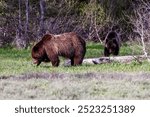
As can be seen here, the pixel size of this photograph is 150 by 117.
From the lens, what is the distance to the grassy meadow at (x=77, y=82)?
40.3 ft

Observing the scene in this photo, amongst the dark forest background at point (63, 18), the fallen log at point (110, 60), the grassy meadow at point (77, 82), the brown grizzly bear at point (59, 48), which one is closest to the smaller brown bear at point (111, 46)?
the fallen log at point (110, 60)

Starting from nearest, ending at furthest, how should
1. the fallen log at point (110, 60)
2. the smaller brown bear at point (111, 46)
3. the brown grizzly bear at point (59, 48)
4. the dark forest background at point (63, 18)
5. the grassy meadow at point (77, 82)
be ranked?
1. the grassy meadow at point (77, 82)
2. the brown grizzly bear at point (59, 48)
3. the fallen log at point (110, 60)
4. the smaller brown bear at point (111, 46)
5. the dark forest background at point (63, 18)

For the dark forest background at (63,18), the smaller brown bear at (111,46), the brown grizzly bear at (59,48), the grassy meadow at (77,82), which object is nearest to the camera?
the grassy meadow at (77,82)

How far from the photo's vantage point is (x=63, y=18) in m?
36.0

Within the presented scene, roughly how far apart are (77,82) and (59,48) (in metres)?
4.99

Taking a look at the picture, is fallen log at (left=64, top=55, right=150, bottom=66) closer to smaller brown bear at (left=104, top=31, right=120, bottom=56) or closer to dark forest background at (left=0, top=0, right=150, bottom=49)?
smaller brown bear at (left=104, top=31, right=120, bottom=56)

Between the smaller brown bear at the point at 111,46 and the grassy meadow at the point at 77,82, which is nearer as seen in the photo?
the grassy meadow at the point at 77,82

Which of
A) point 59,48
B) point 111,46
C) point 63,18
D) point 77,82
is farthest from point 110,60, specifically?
point 63,18

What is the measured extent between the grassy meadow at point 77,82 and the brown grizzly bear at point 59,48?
713 millimetres

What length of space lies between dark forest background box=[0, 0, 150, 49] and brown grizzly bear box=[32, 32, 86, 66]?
11843 mm

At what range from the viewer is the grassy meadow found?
12.3 meters

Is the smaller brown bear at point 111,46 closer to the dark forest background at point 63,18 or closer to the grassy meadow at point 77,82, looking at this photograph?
the grassy meadow at point 77,82

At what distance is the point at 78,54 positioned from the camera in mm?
19297

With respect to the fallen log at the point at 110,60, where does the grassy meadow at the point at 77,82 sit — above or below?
above
